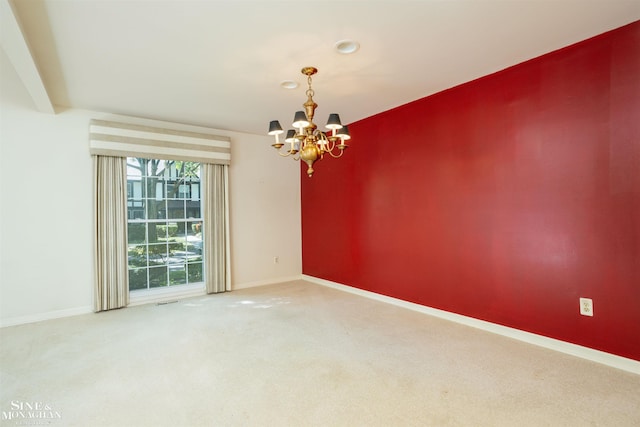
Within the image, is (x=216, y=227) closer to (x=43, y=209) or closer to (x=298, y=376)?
(x=43, y=209)

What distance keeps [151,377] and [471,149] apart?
11.8ft

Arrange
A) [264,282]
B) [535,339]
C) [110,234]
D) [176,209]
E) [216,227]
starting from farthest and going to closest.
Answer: [264,282] → [216,227] → [176,209] → [110,234] → [535,339]

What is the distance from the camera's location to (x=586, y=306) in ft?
8.67

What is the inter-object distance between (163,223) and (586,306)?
4.99m

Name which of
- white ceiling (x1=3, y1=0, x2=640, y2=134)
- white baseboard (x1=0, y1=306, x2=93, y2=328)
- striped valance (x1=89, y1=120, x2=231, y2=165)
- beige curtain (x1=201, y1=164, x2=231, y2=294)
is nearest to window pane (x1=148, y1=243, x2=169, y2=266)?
beige curtain (x1=201, y1=164, x2=231, y2=294)

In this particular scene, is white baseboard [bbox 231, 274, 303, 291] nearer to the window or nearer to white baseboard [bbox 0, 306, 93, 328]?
the window

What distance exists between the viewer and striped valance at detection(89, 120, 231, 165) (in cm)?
408

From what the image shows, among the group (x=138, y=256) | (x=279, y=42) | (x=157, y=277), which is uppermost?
(x=279, y=42)

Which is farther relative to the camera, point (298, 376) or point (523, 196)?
point (523, 196)

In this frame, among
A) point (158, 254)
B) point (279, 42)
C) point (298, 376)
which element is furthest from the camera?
point (158, 254)

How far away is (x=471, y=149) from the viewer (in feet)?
11.3

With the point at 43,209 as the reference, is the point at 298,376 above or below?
below

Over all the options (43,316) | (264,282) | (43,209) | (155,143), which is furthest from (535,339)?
(43,209)

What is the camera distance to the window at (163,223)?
4.51 metres
